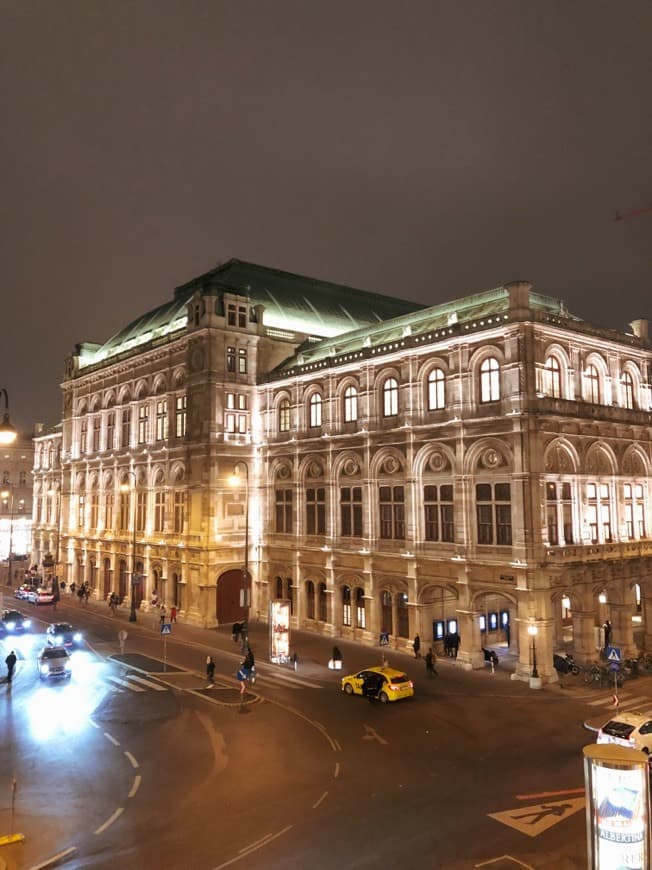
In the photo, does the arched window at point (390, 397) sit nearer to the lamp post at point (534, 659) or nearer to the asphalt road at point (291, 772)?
the lamp post at point (534, 659)

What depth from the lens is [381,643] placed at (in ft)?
135

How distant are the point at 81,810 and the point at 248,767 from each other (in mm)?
5380

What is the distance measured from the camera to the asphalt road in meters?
16.3

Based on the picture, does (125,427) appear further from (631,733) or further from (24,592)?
(631,733)

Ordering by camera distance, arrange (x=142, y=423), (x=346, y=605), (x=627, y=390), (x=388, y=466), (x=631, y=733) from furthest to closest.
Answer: (x=142, y=423), (x=346, y=605), (x=388, y=466), (x=627, y=390), (x=631, y=733)

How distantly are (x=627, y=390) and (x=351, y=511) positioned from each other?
1925 cm

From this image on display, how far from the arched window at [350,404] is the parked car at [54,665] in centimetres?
2305

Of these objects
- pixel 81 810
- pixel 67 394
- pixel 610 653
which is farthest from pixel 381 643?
pixel 67 394

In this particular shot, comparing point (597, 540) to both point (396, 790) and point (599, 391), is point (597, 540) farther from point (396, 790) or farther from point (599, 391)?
point (396, 790)

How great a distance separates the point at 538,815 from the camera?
18.1 meters

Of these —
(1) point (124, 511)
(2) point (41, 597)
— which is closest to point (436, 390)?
(1) point (124, 511)

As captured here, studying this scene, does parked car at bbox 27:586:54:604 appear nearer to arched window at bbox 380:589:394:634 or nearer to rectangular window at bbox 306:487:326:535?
rectangular window at bbox 306:487:326:535

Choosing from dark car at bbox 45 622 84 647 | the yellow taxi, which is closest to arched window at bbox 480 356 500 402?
the yellow taxi

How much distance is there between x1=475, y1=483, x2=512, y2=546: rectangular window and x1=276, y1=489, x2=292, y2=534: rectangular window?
17.7 metres
